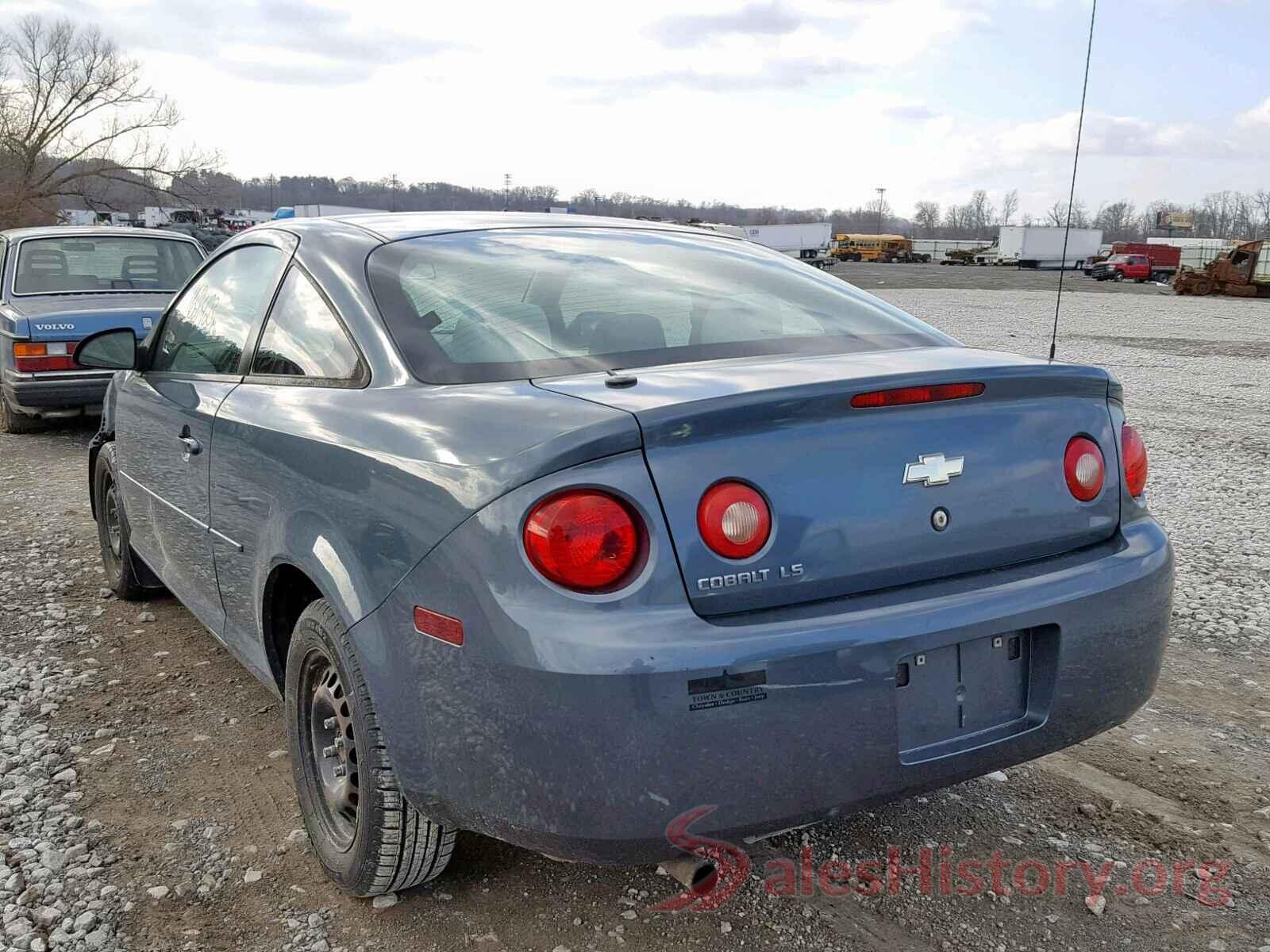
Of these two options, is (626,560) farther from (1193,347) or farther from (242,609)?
(1193,347)

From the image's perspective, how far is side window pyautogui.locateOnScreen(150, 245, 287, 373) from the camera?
3.28m

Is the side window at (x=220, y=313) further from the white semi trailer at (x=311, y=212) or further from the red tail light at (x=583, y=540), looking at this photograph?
the red tail light at (x=583, y=540)

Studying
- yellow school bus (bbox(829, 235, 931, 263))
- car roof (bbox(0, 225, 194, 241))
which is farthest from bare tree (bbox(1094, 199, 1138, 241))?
car roof (bbox(0, 225, 194, 241))

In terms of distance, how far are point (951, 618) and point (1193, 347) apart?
18.5 meters

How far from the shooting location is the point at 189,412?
3367mm

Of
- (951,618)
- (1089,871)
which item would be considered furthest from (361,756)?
(1089,871)

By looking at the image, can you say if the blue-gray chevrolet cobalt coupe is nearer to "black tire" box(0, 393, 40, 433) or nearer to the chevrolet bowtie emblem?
the chevrolet bowtie emblem

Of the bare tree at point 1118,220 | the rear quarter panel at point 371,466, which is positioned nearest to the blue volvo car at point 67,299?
the rear quarter panel at point 371,466

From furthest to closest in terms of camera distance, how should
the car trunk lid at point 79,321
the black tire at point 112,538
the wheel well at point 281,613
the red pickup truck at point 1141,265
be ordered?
the red pickup truck at point 1141,265, the car trunk lid at point 79,321, the black tire at point 112,538, the wheel well at point 281,613

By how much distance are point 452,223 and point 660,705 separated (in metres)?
1.85

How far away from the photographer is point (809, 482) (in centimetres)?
207

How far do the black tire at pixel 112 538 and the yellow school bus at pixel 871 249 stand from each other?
85.3 m

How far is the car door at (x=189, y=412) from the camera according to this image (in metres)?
3.25

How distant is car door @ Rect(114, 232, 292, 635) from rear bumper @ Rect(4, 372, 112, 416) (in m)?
4.96
